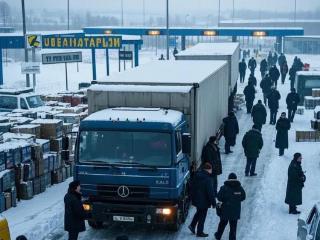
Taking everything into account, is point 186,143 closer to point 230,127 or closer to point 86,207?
point 86,207

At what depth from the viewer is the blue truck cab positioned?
40.8 feet

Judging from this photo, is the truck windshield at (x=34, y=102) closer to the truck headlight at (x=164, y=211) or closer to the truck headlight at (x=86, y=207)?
the truck headlight at (x=86, y=207)

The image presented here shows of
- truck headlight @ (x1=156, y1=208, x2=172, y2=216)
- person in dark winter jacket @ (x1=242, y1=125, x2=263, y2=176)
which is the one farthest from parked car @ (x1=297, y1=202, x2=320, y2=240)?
person in dark winter jacket @ (x1=242, y1=125, x2=263, y2=176)

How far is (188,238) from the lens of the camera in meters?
13.3

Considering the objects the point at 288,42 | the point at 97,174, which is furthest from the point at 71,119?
the point at 288,42

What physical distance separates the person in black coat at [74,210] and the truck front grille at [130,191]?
3.14 ft

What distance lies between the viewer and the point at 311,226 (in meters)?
9.80

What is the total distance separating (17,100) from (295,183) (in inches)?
560

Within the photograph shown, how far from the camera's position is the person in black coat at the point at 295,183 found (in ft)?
46.6

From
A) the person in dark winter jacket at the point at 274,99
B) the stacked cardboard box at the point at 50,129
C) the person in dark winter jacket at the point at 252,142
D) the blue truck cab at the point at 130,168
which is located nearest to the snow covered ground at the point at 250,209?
the person in dark winter jacket at the point at 252,142

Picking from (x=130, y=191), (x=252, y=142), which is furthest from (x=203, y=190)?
(x=252, y=142)

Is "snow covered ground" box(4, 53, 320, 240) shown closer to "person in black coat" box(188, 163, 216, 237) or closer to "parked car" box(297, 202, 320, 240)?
"person in black coat" box(188, 163, 216, 237)

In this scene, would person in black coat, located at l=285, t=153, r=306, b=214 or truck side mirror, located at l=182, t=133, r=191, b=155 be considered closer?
truck side mirror, located at l=182, t=133, r=191, b=155

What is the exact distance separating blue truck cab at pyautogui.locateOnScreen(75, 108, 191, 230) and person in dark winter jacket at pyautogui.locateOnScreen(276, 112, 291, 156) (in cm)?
815
